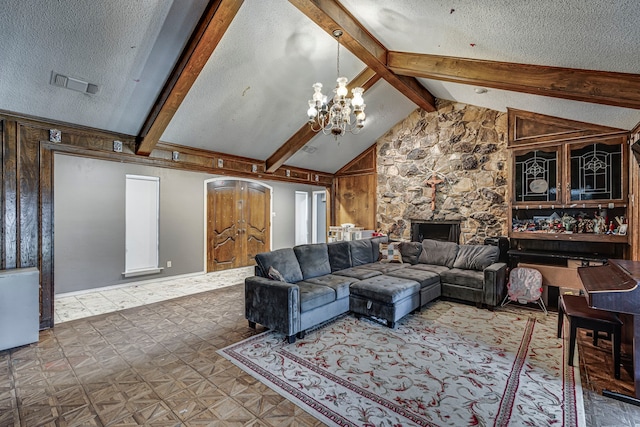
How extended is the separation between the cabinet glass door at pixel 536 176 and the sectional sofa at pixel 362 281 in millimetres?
1284

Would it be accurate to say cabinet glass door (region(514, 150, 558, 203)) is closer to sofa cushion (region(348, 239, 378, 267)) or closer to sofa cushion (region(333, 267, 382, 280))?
sofa cushion (region(348, 239, 378, 267))

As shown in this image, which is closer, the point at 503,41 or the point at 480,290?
the point at 503,41

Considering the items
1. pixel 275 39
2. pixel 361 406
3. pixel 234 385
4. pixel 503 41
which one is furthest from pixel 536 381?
pixel 275 39

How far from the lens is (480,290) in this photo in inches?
170

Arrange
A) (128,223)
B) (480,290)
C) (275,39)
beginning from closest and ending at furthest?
1. (275,39)
2. (480,290)
3. (128,223)

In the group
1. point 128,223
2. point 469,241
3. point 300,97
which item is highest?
point 300,97

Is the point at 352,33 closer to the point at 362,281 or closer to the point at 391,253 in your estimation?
the point at 362,281

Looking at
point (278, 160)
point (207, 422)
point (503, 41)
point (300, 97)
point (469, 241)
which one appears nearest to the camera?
point (207, 422)

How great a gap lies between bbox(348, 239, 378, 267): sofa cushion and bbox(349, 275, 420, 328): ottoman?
0.94 metres

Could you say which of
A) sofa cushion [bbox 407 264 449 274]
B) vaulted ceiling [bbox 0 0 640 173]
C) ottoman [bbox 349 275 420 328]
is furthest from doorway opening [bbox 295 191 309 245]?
ottoman [bbox 349 275 420 328]

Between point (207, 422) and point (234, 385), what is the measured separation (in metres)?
0.43

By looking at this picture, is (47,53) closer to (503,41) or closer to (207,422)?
(207,422)

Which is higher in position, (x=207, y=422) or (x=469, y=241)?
(x=469, y=241)

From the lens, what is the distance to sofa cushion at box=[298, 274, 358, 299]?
3.76 meters
